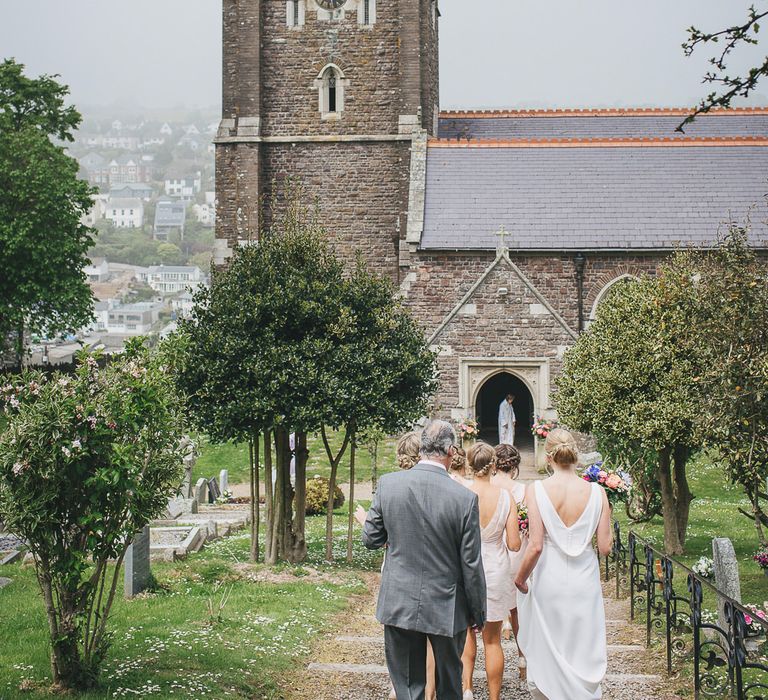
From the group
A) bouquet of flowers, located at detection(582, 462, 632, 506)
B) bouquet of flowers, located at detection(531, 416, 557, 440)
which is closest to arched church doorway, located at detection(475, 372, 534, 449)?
bouquet of flowers, located at detection(531, 416, 557, 440)

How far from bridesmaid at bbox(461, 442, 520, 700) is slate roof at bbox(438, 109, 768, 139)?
2621 centimetres

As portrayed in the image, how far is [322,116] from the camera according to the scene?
3188 cm

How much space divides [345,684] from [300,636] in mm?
1648

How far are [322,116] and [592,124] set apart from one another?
9091 millimetres

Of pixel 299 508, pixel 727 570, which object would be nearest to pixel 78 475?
pixel 727 570

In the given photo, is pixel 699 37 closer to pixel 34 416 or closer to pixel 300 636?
pixel 34 416

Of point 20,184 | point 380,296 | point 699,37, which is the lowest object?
point 380,296

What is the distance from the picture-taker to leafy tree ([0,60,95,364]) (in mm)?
35375

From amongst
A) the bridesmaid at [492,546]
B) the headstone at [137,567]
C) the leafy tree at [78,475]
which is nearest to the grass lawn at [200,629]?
the headstone at [137,567]

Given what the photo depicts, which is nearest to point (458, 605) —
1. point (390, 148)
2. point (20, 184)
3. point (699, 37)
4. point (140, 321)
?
point (699, 37)

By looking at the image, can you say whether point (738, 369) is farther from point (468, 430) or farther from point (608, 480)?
point (468, 430)

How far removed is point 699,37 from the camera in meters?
7.31

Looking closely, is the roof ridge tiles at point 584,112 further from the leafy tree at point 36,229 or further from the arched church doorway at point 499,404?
the leafy tree at point 36,229

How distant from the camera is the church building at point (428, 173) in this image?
28031 mm
